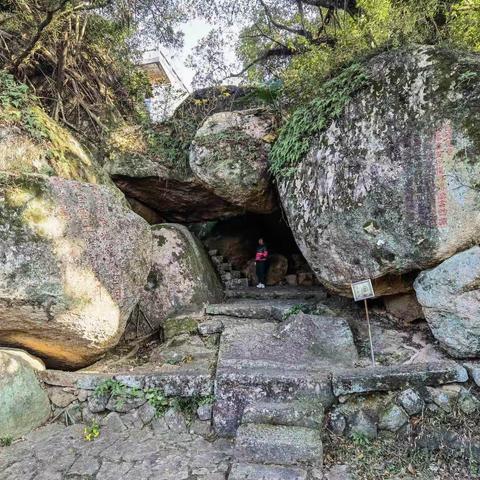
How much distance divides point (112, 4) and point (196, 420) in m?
7.26

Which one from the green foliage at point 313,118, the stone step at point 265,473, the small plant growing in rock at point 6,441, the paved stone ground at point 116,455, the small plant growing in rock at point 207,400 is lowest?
the stone step at point 265,473

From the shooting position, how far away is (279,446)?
135 inches

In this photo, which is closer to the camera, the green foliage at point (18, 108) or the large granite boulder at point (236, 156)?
the green foliage at point (18, 108)

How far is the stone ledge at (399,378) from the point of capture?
3.83 m

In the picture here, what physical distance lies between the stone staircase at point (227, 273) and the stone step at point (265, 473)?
4.90m

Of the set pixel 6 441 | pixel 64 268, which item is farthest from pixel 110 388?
pixel 64 268

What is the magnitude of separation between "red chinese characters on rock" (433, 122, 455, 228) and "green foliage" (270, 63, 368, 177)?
1307mm

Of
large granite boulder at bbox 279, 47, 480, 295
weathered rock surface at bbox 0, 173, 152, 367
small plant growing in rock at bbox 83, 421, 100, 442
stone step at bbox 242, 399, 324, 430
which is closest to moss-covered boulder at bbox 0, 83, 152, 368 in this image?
weathered rock surface at bbox 0, 173, 152, 367

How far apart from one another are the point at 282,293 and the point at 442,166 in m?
4.08

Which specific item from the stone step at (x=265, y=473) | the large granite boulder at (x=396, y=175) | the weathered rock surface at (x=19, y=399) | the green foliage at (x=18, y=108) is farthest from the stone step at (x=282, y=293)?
the green foliage at (x=18, y=108)

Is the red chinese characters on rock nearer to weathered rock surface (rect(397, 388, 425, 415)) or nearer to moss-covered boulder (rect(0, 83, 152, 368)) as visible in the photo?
weathered rock surface (rect(397, 388, 425, 415))

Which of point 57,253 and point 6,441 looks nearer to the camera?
point 6,441

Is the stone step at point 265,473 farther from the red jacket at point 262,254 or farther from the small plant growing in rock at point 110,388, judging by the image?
the red jacket at point 262,254

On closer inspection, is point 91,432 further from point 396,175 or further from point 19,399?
point 396,175
